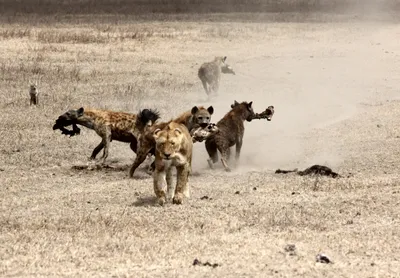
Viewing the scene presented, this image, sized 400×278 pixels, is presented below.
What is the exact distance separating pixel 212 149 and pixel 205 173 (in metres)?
0.57

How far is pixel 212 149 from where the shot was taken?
11516mm

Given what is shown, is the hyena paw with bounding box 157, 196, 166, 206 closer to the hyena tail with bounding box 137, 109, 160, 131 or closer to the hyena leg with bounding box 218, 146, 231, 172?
the hyena tail with bounding box 137, 109, 160, 131

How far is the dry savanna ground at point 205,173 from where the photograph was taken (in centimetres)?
686

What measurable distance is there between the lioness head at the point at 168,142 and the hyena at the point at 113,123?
7.43 feet

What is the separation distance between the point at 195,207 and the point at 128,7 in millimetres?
35337

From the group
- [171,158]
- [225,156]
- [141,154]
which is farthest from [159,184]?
[225,156]

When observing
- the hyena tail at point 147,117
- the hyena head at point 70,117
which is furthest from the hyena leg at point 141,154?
the hyena head at point 70,117

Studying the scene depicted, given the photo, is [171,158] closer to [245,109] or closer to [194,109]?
[194,109]

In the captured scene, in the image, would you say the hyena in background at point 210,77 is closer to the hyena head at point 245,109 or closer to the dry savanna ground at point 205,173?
the dry savanna ground at point 205,173

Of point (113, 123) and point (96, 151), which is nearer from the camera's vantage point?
point (113, 123)

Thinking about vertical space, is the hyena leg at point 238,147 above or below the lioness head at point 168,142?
below

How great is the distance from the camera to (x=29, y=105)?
51.4ft

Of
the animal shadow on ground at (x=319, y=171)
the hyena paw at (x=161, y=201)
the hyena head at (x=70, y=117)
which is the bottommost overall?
the animal shadow on ground at (x=319, y=171)

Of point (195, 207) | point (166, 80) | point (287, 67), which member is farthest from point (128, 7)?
point (195, 207)
